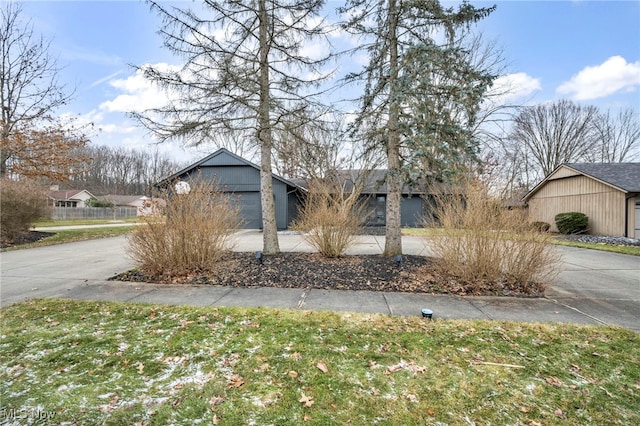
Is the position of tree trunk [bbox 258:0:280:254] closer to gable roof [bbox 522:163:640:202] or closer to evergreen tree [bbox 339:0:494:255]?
evergreen tree [bbox 339:0:494:255]

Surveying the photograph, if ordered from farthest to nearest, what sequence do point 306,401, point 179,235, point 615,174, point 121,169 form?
point 121,169, point 615,174, point 179,235, point 306,401

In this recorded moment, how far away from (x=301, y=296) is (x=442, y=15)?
6648mm

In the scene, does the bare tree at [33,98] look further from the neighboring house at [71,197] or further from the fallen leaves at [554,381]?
the neighboring house at [71,197]

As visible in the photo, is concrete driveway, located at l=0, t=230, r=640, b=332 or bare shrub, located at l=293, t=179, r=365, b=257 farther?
bare shrub, located at l=293, t=179, r=365, b=257

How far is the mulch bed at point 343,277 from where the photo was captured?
4828mm

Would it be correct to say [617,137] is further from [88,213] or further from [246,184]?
[88,213]

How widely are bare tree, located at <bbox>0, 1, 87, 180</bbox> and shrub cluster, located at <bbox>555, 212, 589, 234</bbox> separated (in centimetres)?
2446

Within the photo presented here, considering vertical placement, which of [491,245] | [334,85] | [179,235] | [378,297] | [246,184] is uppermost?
[334,85]

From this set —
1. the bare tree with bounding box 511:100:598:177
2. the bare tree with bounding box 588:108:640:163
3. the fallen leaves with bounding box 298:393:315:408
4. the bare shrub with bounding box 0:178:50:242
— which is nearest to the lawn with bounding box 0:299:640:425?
the fallen leaves with bounding box 298:393:315:408

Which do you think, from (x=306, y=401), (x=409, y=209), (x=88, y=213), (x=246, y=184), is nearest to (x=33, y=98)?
(x=246, y=184)

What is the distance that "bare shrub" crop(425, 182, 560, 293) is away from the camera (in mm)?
4703

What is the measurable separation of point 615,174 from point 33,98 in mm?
28216

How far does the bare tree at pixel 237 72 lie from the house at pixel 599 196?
11.3 metres

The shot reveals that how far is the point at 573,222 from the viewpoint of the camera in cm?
1548
